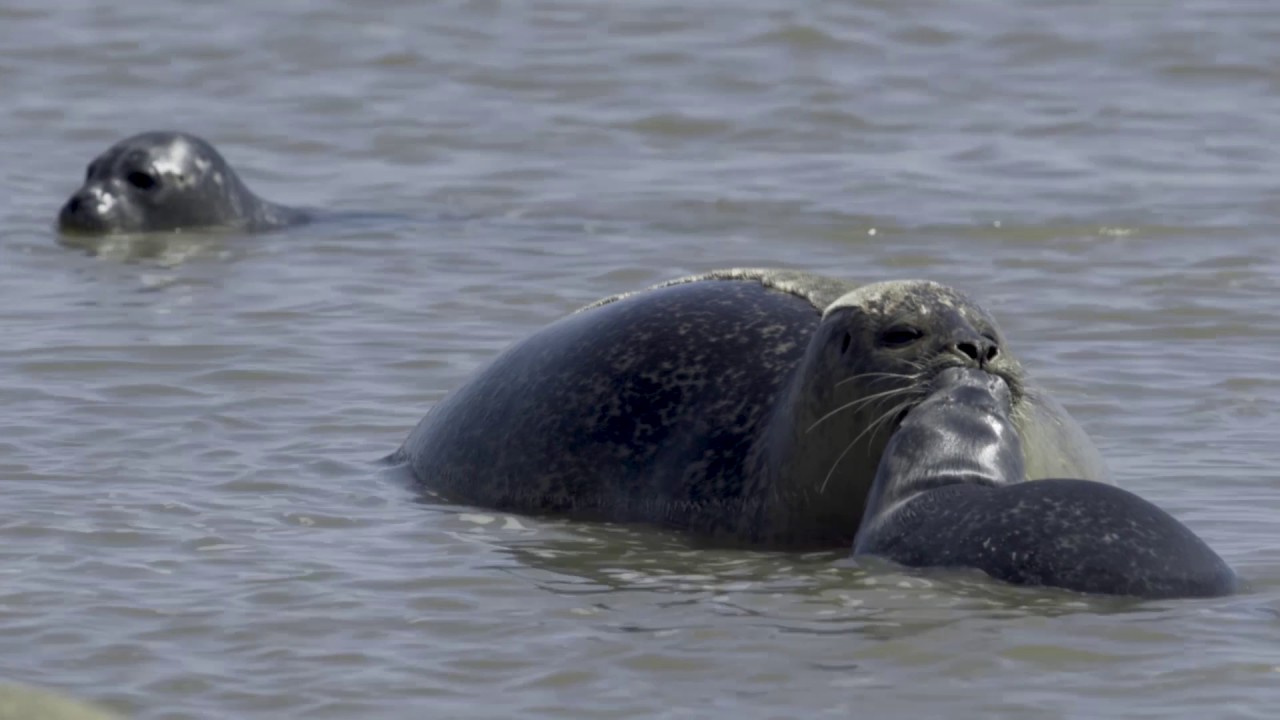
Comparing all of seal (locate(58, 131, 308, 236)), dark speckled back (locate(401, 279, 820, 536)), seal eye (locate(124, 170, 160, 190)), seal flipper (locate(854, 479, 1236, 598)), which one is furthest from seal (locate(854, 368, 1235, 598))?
seal eye (locate(124, 170, 160, 190))

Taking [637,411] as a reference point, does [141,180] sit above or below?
above

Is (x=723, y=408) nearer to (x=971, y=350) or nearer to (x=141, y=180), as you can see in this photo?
(x=971, y=350)

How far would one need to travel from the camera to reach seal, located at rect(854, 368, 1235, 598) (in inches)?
223

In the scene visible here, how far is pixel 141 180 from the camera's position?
44.0ft

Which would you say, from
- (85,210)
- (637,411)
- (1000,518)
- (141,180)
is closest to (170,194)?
(141,180)

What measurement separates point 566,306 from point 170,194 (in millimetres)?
3894

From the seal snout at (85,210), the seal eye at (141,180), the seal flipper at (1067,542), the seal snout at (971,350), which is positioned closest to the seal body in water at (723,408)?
the seal snout at (971,350)

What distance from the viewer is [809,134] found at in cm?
1488

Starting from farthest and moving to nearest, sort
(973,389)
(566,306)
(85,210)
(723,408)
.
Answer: (85,210) → (566,306) → (723,408) → (973,389)

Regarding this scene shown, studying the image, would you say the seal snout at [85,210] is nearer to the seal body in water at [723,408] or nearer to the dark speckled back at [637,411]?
the seal body in water at [723,408]

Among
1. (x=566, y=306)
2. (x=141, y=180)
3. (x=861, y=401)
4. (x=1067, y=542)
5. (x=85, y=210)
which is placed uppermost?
(x=141, y=180)

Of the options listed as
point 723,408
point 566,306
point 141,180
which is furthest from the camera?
point 141,180

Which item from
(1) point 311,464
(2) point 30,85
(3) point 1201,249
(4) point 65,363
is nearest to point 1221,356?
(3) point 1201,249

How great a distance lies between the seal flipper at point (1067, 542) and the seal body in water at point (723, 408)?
380 mm
